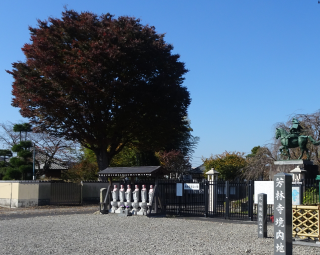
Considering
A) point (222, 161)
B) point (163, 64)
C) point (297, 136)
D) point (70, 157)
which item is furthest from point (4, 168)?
point (297, 136)

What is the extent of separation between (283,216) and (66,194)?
79.6 ft

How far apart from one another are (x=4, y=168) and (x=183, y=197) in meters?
22.2

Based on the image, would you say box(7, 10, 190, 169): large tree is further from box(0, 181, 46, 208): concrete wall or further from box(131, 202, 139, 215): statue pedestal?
box(131, 202, 139, 215): statue pedestal

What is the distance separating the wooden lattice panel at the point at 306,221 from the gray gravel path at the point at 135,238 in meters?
0.50

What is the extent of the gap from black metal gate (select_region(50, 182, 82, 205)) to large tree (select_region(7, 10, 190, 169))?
3.01 meters

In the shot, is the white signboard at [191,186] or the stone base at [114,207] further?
the stone base at [114,207]

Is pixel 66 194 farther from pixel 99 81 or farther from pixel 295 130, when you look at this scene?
pixel 295 130

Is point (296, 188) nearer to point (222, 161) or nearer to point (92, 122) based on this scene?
point (92, 122)

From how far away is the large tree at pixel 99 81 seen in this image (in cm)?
2780

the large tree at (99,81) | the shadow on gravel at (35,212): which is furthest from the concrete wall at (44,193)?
the large tree at (99,81)

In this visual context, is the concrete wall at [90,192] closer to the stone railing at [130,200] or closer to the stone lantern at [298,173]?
the stone railing at [130,200]

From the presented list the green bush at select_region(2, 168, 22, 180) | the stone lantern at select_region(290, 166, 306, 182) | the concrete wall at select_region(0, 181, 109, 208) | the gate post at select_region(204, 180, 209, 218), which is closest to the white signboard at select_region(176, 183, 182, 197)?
the gate post at select_region(204, 180, 209, 218)

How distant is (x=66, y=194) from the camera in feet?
99.1

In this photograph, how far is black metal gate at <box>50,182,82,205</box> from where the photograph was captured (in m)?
29.5
